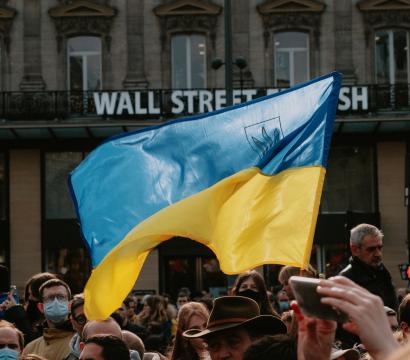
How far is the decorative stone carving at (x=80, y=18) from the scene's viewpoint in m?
35.9

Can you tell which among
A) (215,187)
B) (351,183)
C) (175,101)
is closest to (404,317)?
(215,187)

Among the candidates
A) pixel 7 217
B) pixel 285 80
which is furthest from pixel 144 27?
pixel 7 217

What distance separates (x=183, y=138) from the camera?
29.3ft

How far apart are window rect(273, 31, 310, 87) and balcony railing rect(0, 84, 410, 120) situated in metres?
1.30

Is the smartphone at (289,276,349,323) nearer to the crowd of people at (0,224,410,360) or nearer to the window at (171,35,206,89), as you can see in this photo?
the crowd of people at (0,224,410,360)

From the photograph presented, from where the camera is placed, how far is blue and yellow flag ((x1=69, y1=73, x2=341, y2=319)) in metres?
7.55

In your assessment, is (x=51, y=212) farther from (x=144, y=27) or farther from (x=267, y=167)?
(x=267, y=167)

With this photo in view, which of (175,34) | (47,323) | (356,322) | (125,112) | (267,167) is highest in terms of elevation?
(175,34)

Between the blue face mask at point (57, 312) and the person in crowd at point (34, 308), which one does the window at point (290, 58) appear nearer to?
the person in crowd at point (34, 308)

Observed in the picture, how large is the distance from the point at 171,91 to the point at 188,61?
1518mm

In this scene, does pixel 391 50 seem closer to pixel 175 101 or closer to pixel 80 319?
pixel 175 101

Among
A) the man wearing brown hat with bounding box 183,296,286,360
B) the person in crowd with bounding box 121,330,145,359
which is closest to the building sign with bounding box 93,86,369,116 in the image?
the person in crowd with bounding box 121,330,145,359

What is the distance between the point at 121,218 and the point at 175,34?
28.1 meters

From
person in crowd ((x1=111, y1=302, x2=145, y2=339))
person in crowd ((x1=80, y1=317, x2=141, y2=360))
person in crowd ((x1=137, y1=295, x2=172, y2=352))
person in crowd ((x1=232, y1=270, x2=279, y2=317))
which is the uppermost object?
person in crowd ((x1=232, y1=270, x2=279, y2=317))
